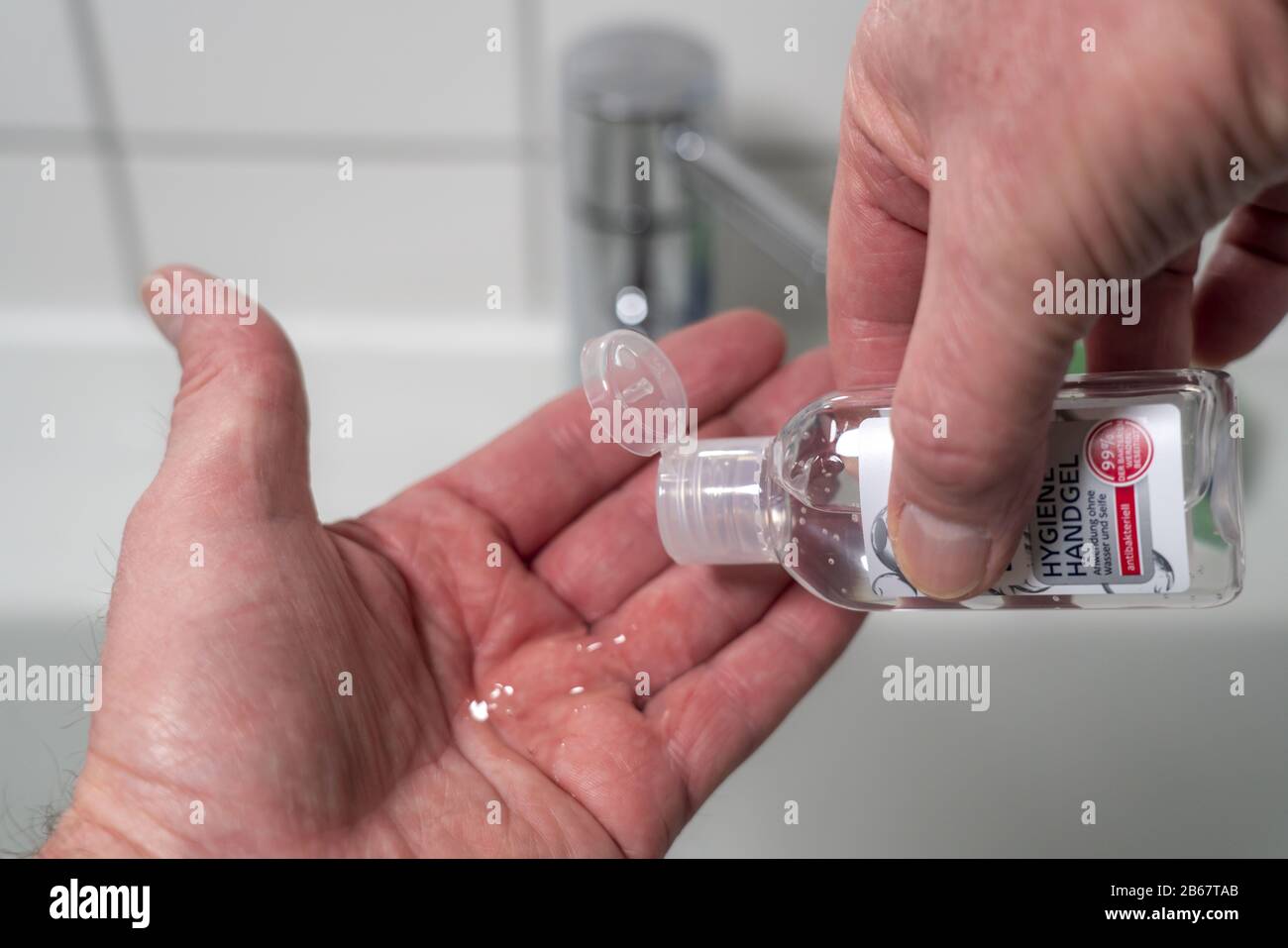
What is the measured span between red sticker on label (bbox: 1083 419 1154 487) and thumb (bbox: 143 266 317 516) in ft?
1.19

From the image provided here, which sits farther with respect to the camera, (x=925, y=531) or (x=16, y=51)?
(x=16, y=51)

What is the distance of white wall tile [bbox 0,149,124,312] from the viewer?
81 centimetres

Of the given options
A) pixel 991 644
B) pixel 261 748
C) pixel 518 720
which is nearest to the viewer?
pixel 261 748

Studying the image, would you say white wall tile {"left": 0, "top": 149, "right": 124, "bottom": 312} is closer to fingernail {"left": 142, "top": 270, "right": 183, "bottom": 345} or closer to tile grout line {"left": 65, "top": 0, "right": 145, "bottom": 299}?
tile grout line {"left": 65, "top": 0, "right": 145, "bottom": 299}

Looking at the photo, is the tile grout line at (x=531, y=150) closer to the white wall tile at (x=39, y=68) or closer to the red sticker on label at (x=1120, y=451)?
the white wall tile at (x=39, y=68)

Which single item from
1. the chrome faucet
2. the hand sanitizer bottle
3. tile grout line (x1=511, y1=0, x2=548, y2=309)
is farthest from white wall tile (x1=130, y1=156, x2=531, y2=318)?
the hand sanitizer bottle

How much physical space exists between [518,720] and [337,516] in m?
0.28

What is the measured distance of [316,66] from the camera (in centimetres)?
76

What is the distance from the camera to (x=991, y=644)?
704mm

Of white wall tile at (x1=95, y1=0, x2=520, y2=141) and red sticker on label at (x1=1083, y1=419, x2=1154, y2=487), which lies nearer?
red sticker on label at (x1=1083, y1=419, x2=1154, y2=487)

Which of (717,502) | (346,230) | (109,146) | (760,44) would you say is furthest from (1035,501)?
(109,146)
